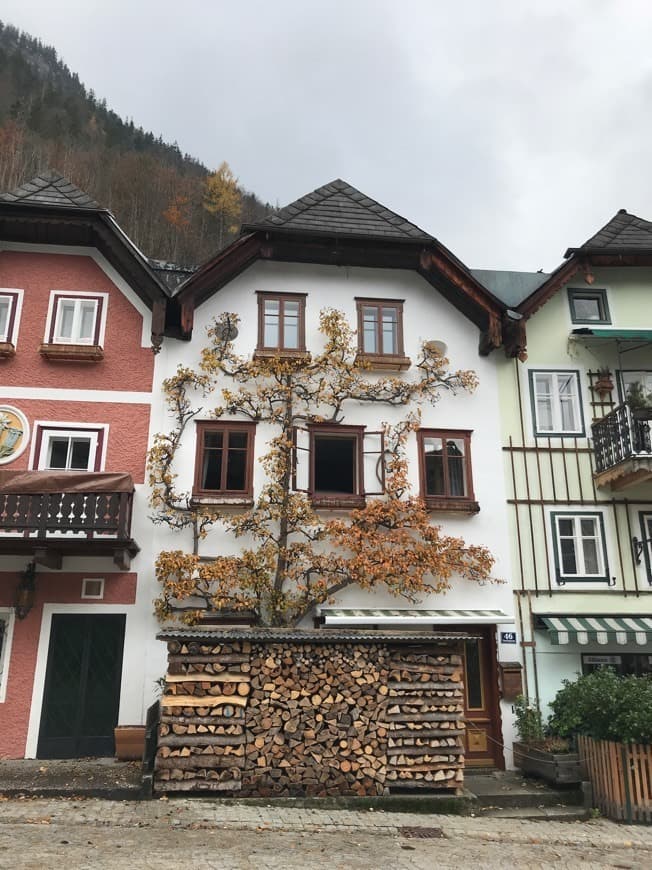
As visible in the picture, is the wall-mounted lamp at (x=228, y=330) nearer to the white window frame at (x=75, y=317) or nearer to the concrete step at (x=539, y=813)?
the white window frame at (x=75, y=317)

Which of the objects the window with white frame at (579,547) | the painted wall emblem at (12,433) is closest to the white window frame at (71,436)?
the painted wall emblem at (12,433)

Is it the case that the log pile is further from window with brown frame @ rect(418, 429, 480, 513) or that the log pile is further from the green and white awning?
window with brown frame @ rect(418, 429, 480, 513)

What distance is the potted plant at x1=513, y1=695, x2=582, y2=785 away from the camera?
11586 millimetres

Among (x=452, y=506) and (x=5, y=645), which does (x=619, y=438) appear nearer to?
(x=452, y=506)

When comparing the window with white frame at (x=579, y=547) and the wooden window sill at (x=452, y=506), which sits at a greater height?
the wooden window sill at (x=452, y=506)

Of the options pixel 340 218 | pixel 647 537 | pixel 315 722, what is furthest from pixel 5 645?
pixel 647 537

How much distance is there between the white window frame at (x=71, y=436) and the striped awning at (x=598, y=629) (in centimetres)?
968

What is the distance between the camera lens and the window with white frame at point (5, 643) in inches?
511

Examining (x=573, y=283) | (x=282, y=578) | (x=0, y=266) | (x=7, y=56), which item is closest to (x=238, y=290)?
(x=0, y=266)

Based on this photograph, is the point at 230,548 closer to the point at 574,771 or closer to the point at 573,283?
the point at 574,771

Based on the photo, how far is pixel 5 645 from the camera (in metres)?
13.2

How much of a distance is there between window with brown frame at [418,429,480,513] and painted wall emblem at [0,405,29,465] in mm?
8307

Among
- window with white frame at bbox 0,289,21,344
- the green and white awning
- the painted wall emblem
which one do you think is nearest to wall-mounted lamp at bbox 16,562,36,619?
the painted wall emblem

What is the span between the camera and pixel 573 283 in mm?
16891
